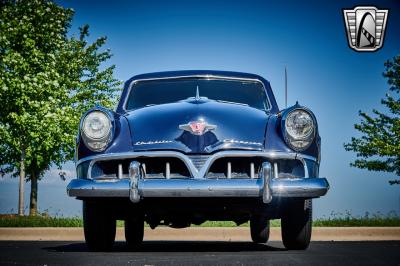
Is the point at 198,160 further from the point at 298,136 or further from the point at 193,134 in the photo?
the point at 298,136

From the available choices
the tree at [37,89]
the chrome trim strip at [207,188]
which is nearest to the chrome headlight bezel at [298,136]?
the chrome trim strip at [207,188]

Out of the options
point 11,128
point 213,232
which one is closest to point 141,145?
point 213,232

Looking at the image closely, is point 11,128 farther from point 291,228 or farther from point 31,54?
point 291,228

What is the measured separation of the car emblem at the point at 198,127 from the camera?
5156 mm

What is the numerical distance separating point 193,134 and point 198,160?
241 mm

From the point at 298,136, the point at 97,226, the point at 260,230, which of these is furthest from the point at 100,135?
the point at 260,230

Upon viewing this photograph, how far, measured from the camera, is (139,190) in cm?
488

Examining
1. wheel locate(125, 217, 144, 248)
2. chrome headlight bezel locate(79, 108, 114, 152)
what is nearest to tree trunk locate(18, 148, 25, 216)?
wheel locate(125, 217, 144, 248)

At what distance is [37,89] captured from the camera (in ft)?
60.9

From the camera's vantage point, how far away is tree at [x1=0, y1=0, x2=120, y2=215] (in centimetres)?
1848

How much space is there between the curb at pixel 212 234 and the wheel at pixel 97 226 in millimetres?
3724

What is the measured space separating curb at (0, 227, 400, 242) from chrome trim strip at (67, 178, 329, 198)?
4655 millimetres

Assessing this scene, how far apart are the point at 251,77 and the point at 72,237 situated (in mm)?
4613

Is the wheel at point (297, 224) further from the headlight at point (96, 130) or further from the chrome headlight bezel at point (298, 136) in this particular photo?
the headlight at point (96, 130)
